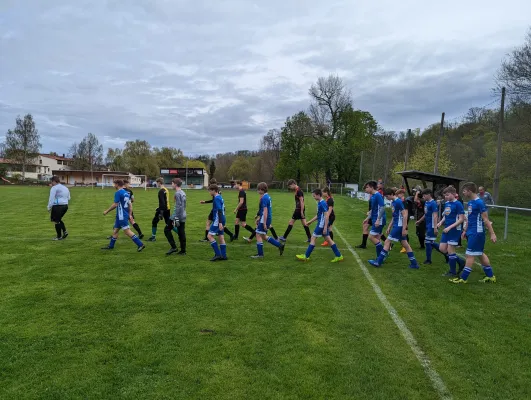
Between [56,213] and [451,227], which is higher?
[451,227]

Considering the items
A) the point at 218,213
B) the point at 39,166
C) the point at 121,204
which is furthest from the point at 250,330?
the point at 39,166

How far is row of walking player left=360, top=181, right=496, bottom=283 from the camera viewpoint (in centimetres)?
662

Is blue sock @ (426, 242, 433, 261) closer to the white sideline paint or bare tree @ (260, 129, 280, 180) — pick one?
the white sideline paint

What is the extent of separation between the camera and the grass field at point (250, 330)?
3.36m

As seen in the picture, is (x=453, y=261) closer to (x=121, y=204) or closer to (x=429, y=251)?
(x=429, y=251)

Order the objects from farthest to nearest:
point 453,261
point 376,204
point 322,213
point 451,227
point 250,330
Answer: point 376,204
point 322,213
point 453,261
point 451,227
point 250,330

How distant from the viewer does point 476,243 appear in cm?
660

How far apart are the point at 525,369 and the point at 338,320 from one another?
2089 millimetres

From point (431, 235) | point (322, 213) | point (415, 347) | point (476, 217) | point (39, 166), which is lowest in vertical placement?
point (415, 347)

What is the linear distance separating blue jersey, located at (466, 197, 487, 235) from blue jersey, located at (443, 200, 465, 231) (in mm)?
563

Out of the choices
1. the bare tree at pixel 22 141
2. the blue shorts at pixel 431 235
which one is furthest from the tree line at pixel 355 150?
the blue shorts at pixel 431 235

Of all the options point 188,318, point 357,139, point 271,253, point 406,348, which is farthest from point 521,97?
point 357,139

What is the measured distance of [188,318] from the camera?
4863mm

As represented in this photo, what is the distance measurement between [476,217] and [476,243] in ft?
1.57
